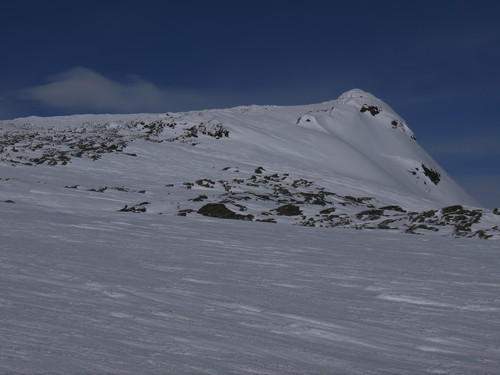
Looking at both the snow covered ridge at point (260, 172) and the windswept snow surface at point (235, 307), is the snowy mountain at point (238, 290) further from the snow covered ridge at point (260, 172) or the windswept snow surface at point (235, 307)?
the snow covered ridge at point (260, 172)

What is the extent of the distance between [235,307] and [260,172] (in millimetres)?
24825

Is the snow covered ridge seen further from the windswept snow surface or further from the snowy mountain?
the windswept snow surface

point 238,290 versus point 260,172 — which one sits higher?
point 260,172

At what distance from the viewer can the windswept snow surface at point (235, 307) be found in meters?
2.78

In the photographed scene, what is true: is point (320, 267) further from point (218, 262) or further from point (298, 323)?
point (298, 323)

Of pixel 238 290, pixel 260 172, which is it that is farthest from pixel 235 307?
pixel 260 172

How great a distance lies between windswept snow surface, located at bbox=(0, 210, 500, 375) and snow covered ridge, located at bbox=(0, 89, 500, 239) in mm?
6344

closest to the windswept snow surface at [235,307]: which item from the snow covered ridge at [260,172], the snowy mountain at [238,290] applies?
the snowy mountain at [238,290]

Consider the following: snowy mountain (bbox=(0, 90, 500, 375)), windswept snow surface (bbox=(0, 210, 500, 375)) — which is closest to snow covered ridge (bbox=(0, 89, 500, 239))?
snowy mountain (bbox=(0, 90, 500, 375))

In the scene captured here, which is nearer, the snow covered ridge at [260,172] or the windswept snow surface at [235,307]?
the windswept snow surface at [235,307]

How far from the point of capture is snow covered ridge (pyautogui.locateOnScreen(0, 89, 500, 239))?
15031 mm

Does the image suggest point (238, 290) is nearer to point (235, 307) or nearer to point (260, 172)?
point (235, 307)

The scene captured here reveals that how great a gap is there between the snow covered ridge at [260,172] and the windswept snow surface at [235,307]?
250 inches

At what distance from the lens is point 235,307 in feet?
13.5
